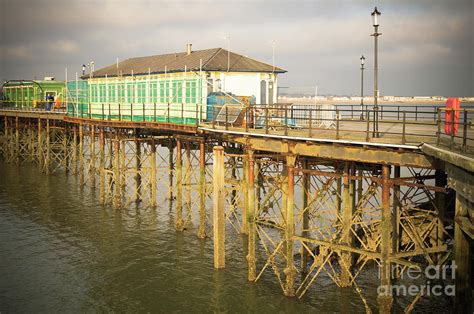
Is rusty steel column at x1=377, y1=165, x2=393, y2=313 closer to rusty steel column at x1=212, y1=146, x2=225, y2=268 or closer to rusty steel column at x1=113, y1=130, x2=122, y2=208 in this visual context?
rusty steel column at x1=212, y1=146, x2=225, y2=268

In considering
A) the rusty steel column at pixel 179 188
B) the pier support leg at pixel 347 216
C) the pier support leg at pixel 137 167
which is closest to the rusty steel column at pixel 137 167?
the pier support leg at pixel 137 167

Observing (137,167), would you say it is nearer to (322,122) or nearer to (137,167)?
(137,167)

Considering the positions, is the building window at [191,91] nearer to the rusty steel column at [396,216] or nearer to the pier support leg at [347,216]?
the pier support leg at [347,216]

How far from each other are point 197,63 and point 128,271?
496 inches

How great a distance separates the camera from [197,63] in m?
29.4

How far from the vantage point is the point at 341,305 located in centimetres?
1798

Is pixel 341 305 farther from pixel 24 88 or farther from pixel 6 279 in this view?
pixel 24 88

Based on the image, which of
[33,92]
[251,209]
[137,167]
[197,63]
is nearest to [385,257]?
[251,209]

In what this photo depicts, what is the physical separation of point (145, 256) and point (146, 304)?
497 centimetres

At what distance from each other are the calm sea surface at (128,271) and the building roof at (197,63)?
27.6ft

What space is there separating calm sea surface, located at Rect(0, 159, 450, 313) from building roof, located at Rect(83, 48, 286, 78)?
331 inches

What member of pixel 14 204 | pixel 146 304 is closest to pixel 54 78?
pixel 14 204

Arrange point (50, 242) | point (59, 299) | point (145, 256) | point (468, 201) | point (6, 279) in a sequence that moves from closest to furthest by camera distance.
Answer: point (468, 201)
point (59, 299)
point (6, 279)
point (145, 256)
point (50, 242)

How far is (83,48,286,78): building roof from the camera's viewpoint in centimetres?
2870
